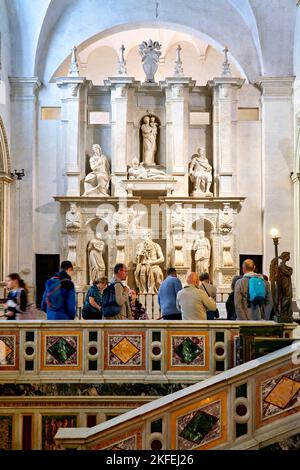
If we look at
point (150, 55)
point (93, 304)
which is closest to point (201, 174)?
point (150, 55)

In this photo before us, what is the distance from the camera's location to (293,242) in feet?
65.6

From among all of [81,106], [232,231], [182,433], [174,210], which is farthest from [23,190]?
[182,433]

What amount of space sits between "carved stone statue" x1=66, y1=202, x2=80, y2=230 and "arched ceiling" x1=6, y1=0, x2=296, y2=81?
12.5 feet

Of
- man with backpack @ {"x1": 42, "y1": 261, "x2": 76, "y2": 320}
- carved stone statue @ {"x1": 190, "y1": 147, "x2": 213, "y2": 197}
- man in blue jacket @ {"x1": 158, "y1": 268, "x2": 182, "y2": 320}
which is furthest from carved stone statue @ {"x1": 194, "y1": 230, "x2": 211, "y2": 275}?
man with backpack @ {"x1": 42, "y1": 261, "x2": 76, "y2": 320}

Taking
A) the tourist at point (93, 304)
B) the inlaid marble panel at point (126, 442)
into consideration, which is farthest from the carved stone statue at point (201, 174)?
the inlaid marble panel at point (126, 442)

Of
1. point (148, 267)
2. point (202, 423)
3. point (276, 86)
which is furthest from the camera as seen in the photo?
point (276, 86)

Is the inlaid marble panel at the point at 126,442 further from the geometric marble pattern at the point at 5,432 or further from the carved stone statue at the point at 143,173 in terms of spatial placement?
the carved stone statue at the point at 143,173

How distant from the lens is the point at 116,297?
9930mm

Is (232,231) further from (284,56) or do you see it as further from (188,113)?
(284,56)

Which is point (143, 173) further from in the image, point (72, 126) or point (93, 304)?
point (93, 304)

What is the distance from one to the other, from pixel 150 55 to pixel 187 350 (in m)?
12.9

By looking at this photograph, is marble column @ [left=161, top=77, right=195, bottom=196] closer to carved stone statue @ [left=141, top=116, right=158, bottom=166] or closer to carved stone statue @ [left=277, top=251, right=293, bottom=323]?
carved stone statue @ [left=141, top=116, right=158, bottom=166]

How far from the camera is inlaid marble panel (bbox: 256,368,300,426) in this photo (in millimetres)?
6730
